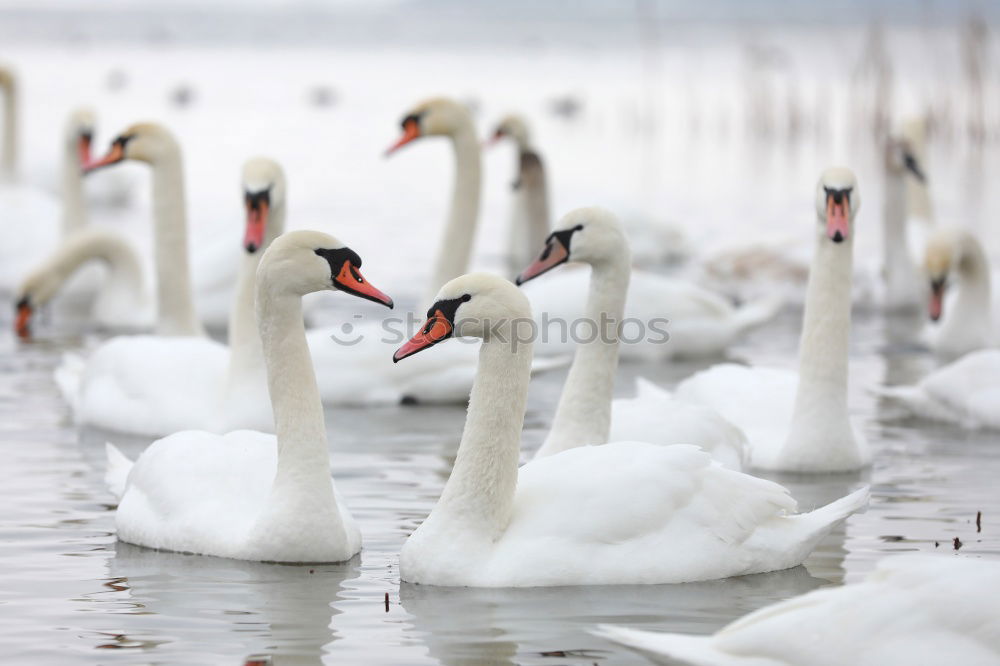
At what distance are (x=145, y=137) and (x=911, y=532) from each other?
19.7ft

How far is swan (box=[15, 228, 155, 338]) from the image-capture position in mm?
13469

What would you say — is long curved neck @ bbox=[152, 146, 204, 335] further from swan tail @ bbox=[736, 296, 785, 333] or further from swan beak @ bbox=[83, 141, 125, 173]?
swan tail @ bbox=[736, 296, 785, 333]

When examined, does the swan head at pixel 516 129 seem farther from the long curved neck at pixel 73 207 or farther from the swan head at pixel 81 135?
the long curved neck at pixel 73 207

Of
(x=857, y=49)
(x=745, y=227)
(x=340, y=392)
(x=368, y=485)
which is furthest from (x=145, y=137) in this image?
(x=857, y=49)

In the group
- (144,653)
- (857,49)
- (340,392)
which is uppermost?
(857,49)

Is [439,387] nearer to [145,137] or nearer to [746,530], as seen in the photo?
[145,137]

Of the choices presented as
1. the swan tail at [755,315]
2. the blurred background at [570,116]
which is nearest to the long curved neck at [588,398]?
the swan tail at [755,315]

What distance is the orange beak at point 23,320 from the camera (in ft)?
43.7

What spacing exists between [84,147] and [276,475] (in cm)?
939

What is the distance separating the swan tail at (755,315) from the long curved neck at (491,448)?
6514mm

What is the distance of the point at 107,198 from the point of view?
76.1 ft

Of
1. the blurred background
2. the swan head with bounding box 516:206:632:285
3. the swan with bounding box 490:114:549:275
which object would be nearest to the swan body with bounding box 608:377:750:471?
the swan head with bounding box 516:206:632:285

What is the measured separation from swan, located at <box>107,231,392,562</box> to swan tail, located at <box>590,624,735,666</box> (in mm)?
2192

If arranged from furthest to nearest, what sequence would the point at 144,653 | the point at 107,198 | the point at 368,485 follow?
the point at 107,198 < the point at 368,485 < the point at 144,653
